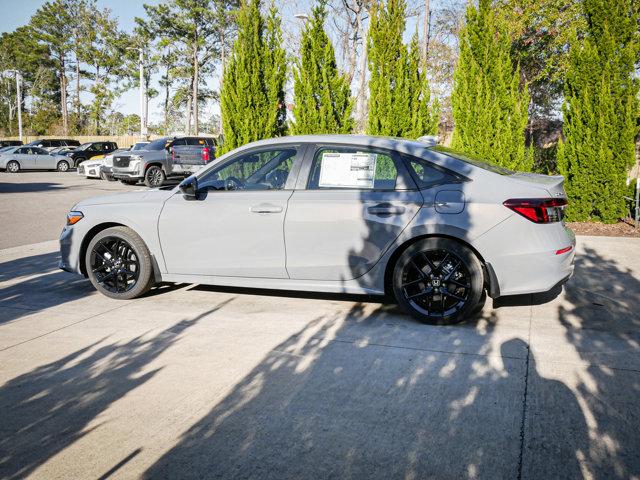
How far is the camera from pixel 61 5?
209ft

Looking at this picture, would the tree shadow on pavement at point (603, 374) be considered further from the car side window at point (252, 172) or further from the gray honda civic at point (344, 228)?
the car side window at point (252, 172)

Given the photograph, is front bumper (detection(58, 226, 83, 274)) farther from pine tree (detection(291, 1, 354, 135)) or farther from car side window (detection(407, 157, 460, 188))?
pine tree (detection(291, 1, 354, 135))

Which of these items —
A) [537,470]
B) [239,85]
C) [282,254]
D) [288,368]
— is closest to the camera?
[537,470]

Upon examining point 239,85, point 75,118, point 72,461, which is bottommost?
point 72,461

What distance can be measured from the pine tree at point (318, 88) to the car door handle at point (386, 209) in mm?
6920

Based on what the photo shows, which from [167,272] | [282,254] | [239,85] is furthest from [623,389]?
[239,85]

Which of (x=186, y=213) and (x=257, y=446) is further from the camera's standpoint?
(x=186, y=213)

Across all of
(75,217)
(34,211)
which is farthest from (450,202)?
(34,211)

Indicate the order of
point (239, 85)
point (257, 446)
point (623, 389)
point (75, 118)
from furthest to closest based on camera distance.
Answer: point (75, 118), point (239, 85), point (623, 389), point (257, 446)

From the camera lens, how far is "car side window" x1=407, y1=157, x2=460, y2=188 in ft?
15.1

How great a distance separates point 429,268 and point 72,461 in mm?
2982

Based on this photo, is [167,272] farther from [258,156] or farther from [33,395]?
[33,395]

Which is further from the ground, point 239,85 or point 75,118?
point 75,118

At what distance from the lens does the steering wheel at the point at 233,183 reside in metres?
5.30
